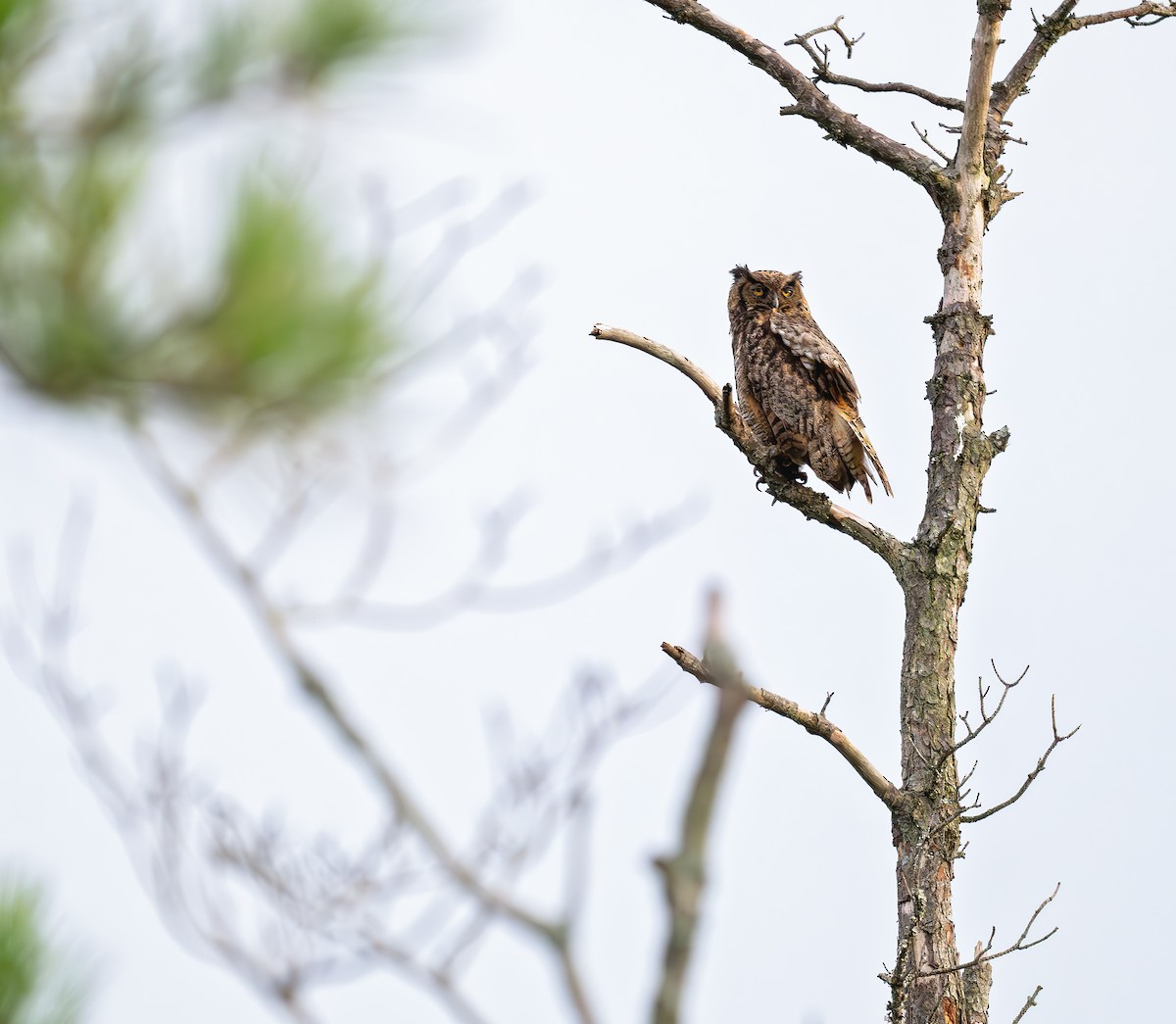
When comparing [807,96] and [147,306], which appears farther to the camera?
[807,96]

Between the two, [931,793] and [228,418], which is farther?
[931,793]

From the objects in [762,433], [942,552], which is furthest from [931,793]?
[762,433]

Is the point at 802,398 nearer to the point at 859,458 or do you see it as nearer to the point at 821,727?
the point at 859,458

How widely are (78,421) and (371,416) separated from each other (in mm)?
329

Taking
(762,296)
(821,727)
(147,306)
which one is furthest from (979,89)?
(147,306)

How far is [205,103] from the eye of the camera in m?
1.87

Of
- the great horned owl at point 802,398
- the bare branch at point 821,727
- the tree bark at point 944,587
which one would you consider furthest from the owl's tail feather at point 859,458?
the bare branch at point 821,727

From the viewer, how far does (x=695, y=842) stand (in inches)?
56.7

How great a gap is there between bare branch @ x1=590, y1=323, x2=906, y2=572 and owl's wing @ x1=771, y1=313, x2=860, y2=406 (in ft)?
1.63

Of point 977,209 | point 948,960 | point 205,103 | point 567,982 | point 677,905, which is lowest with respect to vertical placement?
point 567,982

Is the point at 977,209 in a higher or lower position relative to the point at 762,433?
higher

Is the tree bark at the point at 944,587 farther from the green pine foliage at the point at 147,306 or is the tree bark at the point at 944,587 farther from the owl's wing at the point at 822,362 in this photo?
the green pine foliage at the point at 147,306

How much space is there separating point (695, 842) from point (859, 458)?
4483 mm

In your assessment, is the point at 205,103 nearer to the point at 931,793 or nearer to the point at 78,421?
the point at 78,421
